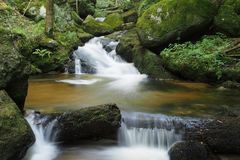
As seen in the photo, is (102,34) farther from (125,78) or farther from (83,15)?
(125,78)

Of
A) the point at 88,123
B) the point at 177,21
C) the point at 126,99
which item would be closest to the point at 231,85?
the point at 177,21

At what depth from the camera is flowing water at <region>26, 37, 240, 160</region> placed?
6844mm

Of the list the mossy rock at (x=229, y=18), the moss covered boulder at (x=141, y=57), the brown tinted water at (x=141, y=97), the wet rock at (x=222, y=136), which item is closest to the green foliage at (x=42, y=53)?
the brown tinted water at (x=141, y=97)

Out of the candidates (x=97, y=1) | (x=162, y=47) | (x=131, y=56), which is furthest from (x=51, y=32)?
(x=97, y=1)

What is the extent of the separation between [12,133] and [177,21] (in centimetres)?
862

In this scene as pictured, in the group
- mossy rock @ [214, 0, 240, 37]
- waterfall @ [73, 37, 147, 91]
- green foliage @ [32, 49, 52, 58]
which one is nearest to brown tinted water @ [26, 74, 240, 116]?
waterfall @ [73, 37, 147, 91]

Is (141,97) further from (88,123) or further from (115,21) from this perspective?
(115,21)

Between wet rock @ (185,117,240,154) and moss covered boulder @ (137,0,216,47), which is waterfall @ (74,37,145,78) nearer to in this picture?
moss covered boulder @ (137,0,216,47)

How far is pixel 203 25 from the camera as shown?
13.0m

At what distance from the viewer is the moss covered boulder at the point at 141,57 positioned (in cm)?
1301

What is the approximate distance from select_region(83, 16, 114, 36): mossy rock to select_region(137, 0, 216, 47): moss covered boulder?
226 inches

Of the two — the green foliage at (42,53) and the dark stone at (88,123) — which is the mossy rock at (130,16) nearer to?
the green foliage at (42,53)

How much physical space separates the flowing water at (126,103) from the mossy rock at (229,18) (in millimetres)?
2708

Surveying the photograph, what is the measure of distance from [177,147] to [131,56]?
8.38m
